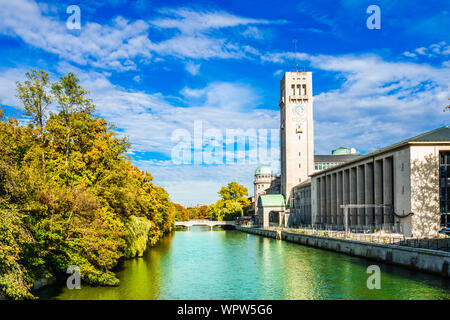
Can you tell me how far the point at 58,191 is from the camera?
2500 cm

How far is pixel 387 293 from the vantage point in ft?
90.3

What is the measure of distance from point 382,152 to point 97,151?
48.3m

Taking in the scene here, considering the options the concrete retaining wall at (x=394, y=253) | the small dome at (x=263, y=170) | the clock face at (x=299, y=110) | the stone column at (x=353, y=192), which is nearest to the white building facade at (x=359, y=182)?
the stone column at (x=353, y=192)

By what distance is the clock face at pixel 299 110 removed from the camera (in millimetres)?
126675

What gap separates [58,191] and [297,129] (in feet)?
350

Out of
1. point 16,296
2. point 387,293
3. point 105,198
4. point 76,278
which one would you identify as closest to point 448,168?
point 387,293

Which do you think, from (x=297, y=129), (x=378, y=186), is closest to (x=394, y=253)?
(x=378, y=186)

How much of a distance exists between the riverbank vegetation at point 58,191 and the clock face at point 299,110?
307ft

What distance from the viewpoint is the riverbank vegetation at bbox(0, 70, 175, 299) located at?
1958 centimetres

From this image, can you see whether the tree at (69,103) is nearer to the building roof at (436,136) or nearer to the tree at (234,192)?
the building roof at (436,136)

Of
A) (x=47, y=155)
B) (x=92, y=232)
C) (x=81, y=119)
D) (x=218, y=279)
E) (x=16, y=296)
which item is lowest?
(x=218, y=279)
